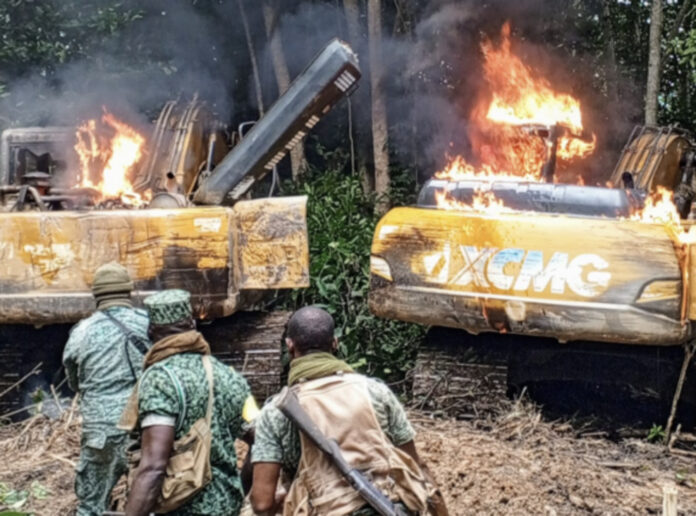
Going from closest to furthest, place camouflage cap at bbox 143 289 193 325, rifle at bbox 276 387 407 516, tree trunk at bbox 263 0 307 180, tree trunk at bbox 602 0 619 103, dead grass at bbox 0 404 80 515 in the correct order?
rifle at bbox 276 387 407 516 < camouflage cap at bbox 143 289 193 325 < dead grass at bbox 0 404 80 515 < tree trunk at bbox 263 0 307 180 < tree trunk at bbox 602 0 619 103

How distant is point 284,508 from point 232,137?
6705 mm

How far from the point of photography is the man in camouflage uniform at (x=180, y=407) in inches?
135

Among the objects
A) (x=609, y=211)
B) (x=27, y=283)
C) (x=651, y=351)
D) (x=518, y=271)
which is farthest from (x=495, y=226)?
(x=27, y=283)

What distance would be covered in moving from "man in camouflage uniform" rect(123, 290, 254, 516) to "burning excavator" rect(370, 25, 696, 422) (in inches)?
132

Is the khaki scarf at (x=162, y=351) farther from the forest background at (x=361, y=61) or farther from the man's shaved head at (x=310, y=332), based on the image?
the forest background at (x=361, y=61)

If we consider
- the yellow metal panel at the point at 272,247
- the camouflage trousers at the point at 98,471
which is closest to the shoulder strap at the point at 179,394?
the camouflage trousers at the point at 98,471

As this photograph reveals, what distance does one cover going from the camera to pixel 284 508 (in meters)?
3.19

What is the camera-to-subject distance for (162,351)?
11.9 ft

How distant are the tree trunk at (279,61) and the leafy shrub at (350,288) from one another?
3.27 feet

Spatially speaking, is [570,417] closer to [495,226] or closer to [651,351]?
[651,351]

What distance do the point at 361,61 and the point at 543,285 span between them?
7.33 metres

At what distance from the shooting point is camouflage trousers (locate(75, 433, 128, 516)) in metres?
4.92

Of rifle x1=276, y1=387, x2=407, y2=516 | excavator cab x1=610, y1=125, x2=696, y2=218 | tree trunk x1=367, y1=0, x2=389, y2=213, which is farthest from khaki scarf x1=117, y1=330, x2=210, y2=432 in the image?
tree trunk x1=367, y1=0, x2=389, y2=213

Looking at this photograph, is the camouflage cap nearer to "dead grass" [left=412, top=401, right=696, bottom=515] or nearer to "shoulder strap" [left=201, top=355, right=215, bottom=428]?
"shoulder strap" [left=201, top=355, right=215, bottom=428]
